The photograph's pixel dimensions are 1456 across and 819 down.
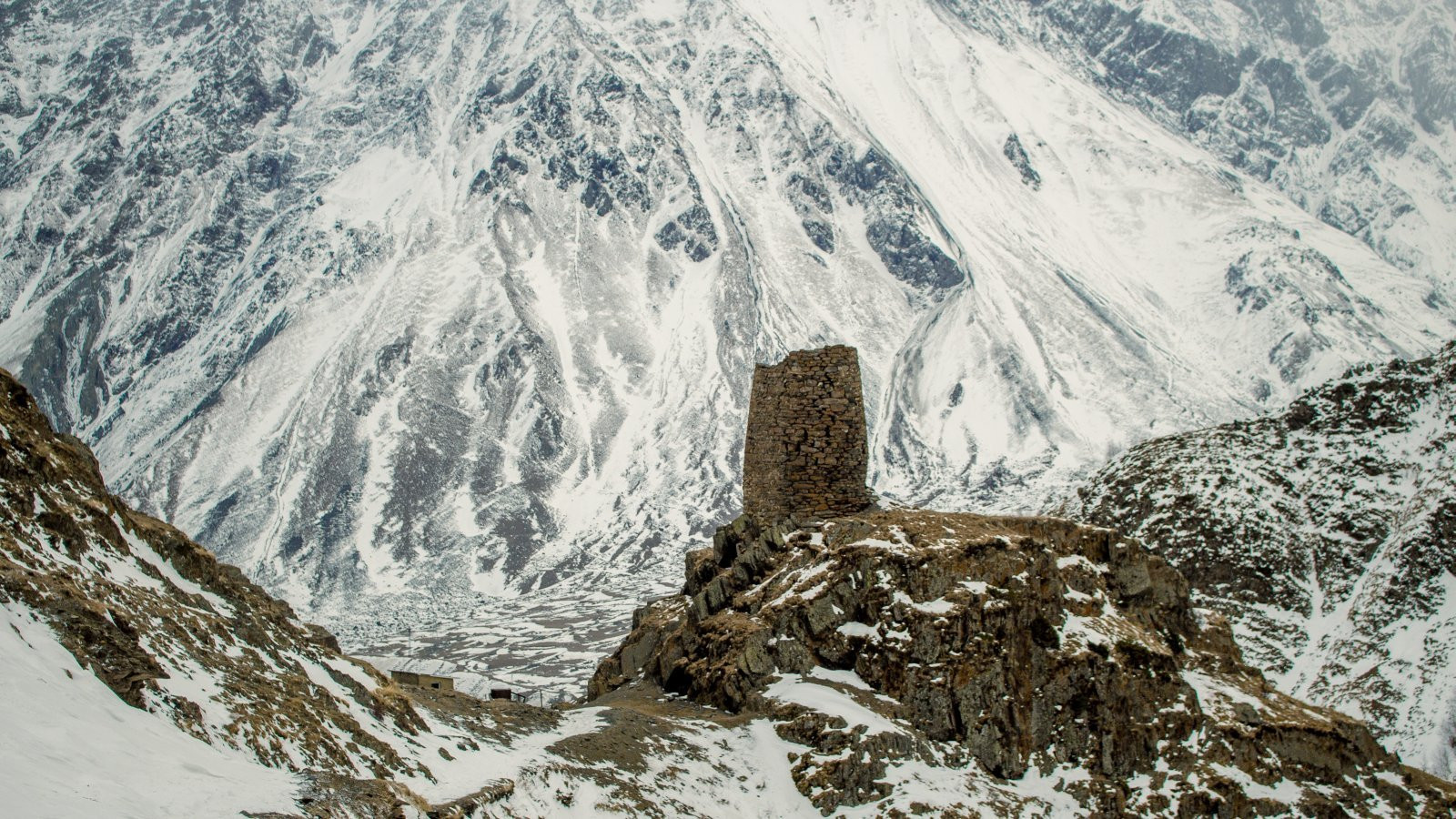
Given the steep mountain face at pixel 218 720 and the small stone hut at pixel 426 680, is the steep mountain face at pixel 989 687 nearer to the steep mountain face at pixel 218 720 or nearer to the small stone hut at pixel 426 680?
the steep mountain face at pixel 218 720

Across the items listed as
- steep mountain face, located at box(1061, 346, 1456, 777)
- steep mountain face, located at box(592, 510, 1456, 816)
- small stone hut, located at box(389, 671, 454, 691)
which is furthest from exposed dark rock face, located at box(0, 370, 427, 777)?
steep mountain face, located at box(1061, 346, 1456, 777)

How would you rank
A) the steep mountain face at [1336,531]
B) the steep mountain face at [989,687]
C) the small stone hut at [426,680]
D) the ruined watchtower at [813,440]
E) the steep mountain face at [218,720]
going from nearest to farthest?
the steep mountain face at [218,720], the steep mountain face at [989,687], the small stone hut at [426,680], the ruined watchtower at [813,440], the steep mountain face at [1336,531]

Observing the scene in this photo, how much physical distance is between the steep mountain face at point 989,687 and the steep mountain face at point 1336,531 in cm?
3490

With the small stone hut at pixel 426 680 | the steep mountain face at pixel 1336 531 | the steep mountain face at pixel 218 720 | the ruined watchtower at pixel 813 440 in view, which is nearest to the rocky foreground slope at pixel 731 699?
the steep mountain face at pixel 218 720

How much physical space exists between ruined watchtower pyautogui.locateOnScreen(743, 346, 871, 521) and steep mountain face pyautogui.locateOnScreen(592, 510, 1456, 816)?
132cm

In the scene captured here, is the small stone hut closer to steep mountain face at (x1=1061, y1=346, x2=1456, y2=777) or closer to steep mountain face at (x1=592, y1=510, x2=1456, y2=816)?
steep mountain face at (x1=592, y1=510, x2=1456, y2=816)

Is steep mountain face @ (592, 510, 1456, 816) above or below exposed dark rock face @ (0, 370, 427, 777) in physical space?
above

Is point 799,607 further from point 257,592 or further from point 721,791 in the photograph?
point 257,592

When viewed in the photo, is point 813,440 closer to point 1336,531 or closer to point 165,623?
point 165,623

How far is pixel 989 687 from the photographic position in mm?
39000

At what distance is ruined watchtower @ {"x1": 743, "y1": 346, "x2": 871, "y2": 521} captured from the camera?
149 ft

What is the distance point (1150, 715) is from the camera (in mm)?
40656

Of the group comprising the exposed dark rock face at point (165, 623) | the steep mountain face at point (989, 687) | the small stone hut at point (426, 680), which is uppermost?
the steep mountain face at point (989, 687)

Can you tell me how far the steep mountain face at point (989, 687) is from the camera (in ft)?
122
